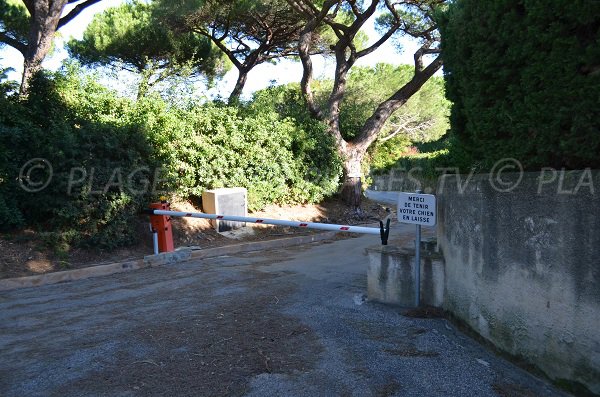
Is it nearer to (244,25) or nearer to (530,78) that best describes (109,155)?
(530,78)

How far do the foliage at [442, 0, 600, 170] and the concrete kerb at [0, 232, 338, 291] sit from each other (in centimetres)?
677

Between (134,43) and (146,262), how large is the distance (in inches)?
569

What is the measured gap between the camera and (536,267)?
3.75 metres

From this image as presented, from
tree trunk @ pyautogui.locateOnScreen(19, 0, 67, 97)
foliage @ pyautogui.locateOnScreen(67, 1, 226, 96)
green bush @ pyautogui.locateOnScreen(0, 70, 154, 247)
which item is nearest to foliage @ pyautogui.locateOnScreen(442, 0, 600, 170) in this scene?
green bush @ pyautogui.locateOnScreen(0, 70, 154, 247)

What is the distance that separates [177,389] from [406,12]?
57.0ft

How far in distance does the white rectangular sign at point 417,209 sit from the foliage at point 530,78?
2.64 feet

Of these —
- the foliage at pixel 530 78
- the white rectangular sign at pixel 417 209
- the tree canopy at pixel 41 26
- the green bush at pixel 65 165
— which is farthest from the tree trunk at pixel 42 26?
the foliage at pixel 530 78

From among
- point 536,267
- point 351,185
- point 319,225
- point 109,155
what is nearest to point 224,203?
point 109,155

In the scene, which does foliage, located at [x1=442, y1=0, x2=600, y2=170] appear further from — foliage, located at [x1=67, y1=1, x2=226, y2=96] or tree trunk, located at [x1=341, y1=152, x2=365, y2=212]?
foliage, located at [x1=67, y1=1, x2=226, y2=96]

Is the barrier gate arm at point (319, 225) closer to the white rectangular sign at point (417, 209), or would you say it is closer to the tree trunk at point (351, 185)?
→ the white rectangular sign at point (417, 209)

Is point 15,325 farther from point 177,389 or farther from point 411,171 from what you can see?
point 411,171

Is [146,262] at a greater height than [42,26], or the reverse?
[42,26]

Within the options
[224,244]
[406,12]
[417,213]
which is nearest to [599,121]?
[417,213]

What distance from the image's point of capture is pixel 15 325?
5562mm
